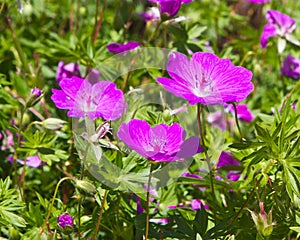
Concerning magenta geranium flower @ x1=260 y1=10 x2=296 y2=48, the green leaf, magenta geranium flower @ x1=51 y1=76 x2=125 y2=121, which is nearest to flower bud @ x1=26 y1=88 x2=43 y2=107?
magenta geranium flower @ x1=51 y1=76 x2=125 y2=121

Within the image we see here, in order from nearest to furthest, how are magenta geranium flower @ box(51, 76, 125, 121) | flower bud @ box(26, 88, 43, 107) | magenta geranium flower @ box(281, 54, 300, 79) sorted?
magenta geranium flower @ box(51, 76, 125, 121), flower bud @ box(26, 88, 43, 107), magenta geranium flower @ box(281, 54, 300, 79)

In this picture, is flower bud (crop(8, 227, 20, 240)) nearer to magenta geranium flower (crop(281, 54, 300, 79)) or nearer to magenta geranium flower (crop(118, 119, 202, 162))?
magenta geranium flower (crop(118, 119, 202, 162))

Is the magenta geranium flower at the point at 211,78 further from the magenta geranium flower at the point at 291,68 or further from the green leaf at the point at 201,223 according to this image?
the magenta geranium flower at the point at 291,68

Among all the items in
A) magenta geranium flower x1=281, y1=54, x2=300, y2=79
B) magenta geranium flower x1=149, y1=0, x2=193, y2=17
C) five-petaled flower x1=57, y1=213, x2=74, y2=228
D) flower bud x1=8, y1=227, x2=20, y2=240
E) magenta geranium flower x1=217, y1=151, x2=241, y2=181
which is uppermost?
magenta geranium flower x1=149, y1=0, x2=193, y2=17

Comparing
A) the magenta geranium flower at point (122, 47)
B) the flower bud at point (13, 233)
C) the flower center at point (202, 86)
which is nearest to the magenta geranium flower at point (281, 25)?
the magenta geranium flower at point (122, 47)

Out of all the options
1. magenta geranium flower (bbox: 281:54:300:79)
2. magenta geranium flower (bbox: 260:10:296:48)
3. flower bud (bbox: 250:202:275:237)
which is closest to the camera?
flower bud (bbox: 250:202:275:237)

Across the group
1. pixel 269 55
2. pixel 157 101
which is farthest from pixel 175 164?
pixel 269 55

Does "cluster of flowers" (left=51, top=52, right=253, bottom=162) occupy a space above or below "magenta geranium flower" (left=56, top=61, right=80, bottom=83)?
above
